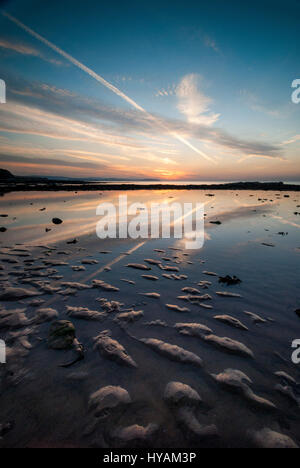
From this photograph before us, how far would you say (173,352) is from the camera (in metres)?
3.06

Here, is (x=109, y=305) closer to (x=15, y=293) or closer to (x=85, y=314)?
(x=85, y=314)

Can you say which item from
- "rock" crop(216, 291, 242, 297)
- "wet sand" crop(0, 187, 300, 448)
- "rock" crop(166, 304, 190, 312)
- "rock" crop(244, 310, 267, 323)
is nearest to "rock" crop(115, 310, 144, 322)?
"wet sand" crop(0, 187, 300, 448)

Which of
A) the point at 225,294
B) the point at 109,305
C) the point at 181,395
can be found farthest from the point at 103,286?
the point at 181,395

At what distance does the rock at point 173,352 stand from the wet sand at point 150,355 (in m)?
0.02

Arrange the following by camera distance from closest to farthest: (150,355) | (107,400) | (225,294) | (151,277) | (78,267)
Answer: (107,400) < (150,355) < (225,294) < (151,277) < (78,267)

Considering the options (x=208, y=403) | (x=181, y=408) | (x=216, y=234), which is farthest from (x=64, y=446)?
(x=216, y=234)

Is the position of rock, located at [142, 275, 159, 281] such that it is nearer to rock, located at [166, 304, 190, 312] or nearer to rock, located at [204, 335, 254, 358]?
rock, located at [166, 304, 190, 312]

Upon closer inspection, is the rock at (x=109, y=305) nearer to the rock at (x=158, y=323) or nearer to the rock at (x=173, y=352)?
the rock at (x=158, y=323)

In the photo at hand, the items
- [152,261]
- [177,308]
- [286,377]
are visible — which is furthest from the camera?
[152,261]

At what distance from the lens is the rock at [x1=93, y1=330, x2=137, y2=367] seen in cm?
290

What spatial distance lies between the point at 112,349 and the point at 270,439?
2.11 metres

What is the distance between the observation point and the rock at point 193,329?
3473mm

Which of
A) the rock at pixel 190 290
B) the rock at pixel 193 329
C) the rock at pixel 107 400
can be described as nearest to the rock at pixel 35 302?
the rock at pixel 107 400

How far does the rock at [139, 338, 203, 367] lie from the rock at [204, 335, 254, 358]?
471 millimetres
